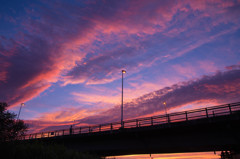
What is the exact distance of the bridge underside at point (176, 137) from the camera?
18906mm

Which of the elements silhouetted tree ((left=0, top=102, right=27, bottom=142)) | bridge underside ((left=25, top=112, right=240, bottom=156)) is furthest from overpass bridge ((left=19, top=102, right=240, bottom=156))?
silhouetted tree ((left=0, top=102, right=27, bottom=142))

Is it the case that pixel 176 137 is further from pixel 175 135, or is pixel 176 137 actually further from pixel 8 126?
pixel 8 126

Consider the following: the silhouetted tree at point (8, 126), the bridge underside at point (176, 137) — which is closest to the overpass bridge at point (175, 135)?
the bridge underside at point (176, 137)

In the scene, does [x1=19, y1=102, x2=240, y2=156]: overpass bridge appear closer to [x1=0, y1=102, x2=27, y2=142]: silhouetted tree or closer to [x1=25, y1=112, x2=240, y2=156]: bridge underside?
[x1=25, y1=112, x2=240, y2=156]: bridge underside

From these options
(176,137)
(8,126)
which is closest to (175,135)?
(176,137)

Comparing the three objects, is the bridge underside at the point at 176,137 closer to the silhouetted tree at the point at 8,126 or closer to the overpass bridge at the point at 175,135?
the overpass bridge at the point at 175,135

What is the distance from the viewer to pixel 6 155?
12.1 m

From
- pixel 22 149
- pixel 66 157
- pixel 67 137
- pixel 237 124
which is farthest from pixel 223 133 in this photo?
pixel 67 137

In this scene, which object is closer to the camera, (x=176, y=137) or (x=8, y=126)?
(x=176, y=137)

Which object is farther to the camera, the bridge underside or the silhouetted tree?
the silhouetted tree

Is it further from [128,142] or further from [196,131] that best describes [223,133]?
[128,142]

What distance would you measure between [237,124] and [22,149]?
20.3m

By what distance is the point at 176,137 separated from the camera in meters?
22.4

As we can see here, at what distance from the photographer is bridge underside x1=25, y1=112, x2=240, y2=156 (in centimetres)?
1891
